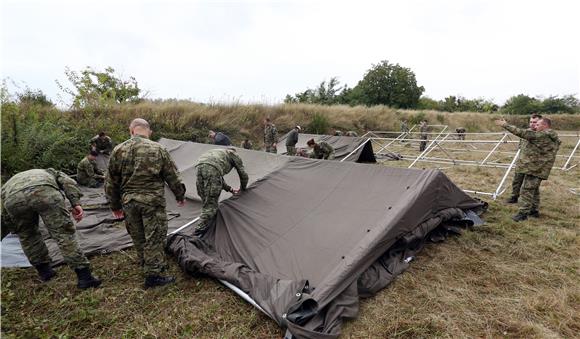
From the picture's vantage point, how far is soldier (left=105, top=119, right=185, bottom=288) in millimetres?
2660

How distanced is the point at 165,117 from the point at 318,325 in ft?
33.2

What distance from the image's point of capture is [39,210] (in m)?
2.66

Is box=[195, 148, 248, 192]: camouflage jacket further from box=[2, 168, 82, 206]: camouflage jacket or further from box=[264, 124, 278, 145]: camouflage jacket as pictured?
box=[264, 124, 278, 145]: camouflage jacket

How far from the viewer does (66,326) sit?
2.28 meters

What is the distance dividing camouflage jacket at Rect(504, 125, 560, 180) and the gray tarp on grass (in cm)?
96

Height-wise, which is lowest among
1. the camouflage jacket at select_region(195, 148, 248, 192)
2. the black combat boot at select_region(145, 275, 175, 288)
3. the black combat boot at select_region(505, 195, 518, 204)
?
the black combat boot at select_region(505, 195, 518, 204)

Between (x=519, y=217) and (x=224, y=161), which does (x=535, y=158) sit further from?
(x=224, y=161)

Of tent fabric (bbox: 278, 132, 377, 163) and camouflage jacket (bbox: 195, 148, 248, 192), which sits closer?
camouflage jacket (bbox: 195, 148, 248, 192)

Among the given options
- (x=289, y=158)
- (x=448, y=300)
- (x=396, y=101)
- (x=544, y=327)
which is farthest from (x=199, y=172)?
(x=396, y=101)

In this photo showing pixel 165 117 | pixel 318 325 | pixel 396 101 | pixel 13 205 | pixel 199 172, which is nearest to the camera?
pixel 318 325

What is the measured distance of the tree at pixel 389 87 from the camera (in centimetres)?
2742

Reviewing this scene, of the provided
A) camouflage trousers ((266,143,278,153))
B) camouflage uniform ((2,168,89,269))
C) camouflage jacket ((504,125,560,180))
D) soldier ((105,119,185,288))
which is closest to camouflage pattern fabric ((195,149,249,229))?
soldier ((105,119,185,288))

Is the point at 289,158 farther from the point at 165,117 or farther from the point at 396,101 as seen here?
the point at 396,101

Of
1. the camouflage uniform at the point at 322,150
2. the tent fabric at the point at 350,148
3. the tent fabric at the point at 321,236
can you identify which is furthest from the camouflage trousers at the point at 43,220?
the tent fabric at the point at 350,148
